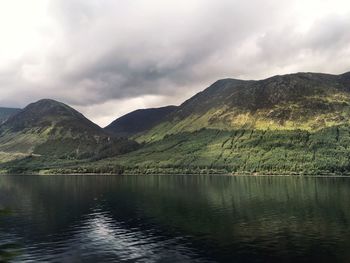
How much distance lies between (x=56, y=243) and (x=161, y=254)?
34.2 m

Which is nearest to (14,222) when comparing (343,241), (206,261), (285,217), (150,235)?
(150,235)

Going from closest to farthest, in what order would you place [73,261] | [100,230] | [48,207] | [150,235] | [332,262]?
[332,262] < [73,261] < [150,235] < [100,230] < [48,207]

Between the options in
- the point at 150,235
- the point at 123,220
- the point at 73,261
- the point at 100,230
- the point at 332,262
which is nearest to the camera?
the point at 332,262

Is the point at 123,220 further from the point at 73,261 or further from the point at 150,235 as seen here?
the point at 73,261

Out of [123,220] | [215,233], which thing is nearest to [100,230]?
[123,220]

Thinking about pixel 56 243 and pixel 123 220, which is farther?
pixel 123 220

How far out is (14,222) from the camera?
155m

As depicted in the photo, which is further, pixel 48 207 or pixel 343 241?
pixel 48 207

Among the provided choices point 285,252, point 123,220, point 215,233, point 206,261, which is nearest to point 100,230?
point 123,220

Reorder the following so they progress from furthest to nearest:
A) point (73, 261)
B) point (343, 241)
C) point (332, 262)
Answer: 1. point (343, 241)
2. point (73, 261)
3. point (332, 262)

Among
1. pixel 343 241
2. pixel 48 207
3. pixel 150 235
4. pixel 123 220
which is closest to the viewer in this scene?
pixel 343 241

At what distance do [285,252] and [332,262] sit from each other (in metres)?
12.7

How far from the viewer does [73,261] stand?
93.6 meters

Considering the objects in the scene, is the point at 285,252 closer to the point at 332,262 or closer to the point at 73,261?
the point at 332,262
